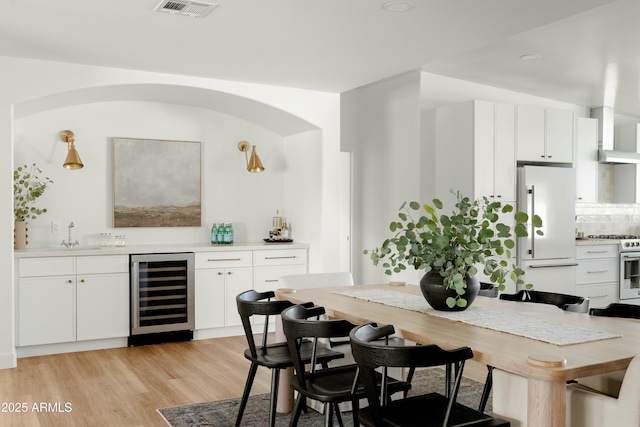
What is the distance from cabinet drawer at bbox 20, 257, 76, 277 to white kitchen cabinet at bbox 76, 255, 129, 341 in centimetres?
7

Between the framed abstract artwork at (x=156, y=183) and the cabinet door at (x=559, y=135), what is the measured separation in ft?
12.2

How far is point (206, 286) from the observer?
582 cm

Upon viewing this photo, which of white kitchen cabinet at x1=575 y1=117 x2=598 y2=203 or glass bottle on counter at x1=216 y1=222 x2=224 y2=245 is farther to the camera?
white kitchen cabinet at x1=575 y1=117 x2=598 y2=203

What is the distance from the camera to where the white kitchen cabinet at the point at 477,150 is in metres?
5.94

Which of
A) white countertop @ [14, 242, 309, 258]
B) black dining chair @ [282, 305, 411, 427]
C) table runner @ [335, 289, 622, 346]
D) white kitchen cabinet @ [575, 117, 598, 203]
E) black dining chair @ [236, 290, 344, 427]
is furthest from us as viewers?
white kitchen cabinet @ [575, 117, 598, 203]

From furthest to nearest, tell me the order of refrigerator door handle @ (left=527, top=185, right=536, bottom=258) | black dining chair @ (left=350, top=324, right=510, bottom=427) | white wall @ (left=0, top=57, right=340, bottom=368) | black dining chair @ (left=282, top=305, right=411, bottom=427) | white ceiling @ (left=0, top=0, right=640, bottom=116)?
refrigerator door handle @ (left=527, top=185, right=536, bottom=258) < white wall @ (left=0, top=57, right=340, bottom=368) < white ceiling @ (left=0, top=0, right=640, bottom=116) < black dining chair @ (left=282, top=305, right=411, bottom=427) < black dining chair @ (left=350, top=324, right=510, bottom=427)

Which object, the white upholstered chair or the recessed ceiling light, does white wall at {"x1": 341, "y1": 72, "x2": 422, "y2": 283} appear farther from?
the white upholstered chair

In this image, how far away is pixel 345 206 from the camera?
741 cm

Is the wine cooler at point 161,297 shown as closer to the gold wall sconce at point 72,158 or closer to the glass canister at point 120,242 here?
the glass canister at point 120,242

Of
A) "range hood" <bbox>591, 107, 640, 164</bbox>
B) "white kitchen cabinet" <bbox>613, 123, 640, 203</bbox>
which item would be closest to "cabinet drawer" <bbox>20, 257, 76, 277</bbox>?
"range hood" <bbox>591, 107, 640, 164</bbox>

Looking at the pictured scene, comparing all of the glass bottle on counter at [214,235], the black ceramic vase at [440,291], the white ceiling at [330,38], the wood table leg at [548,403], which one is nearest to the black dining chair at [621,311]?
the black ceramic vase at [440,291]

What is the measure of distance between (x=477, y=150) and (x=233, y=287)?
2.74 metres

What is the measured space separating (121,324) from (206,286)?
84 cm

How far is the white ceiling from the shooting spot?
145 inches
